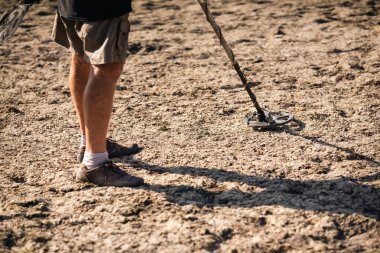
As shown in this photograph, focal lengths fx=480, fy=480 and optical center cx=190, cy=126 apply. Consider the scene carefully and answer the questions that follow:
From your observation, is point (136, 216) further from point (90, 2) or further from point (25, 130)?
point (25, 130)

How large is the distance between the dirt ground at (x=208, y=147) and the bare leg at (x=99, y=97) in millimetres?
367

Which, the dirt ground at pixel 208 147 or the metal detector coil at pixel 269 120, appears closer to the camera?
the dirt ground at pixel 208 147

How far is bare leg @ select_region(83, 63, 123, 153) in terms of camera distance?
265 centimetres

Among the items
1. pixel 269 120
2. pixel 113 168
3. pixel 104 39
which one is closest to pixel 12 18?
pixel 104 39

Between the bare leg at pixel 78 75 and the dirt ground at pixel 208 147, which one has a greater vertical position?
the bare leg at pixel 78 75

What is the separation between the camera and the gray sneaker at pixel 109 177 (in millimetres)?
2811

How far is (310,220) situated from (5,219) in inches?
63.0

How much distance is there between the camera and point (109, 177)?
2811 millimetres

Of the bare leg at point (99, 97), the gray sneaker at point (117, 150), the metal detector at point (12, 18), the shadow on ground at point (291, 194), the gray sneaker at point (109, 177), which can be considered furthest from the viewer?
the gray sneaker at point (117, 150)

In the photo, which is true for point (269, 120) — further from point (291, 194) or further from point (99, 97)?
point (99, 97)

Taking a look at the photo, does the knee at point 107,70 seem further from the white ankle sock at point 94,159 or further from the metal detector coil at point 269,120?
the metal detector coil at point 269,120

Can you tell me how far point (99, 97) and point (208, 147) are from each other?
3.17ft

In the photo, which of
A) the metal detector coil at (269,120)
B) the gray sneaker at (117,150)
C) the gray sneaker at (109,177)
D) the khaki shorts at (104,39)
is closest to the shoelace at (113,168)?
the gray sneaker at (109,177)

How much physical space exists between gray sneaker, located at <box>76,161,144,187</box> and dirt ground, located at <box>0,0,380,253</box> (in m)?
0.05
